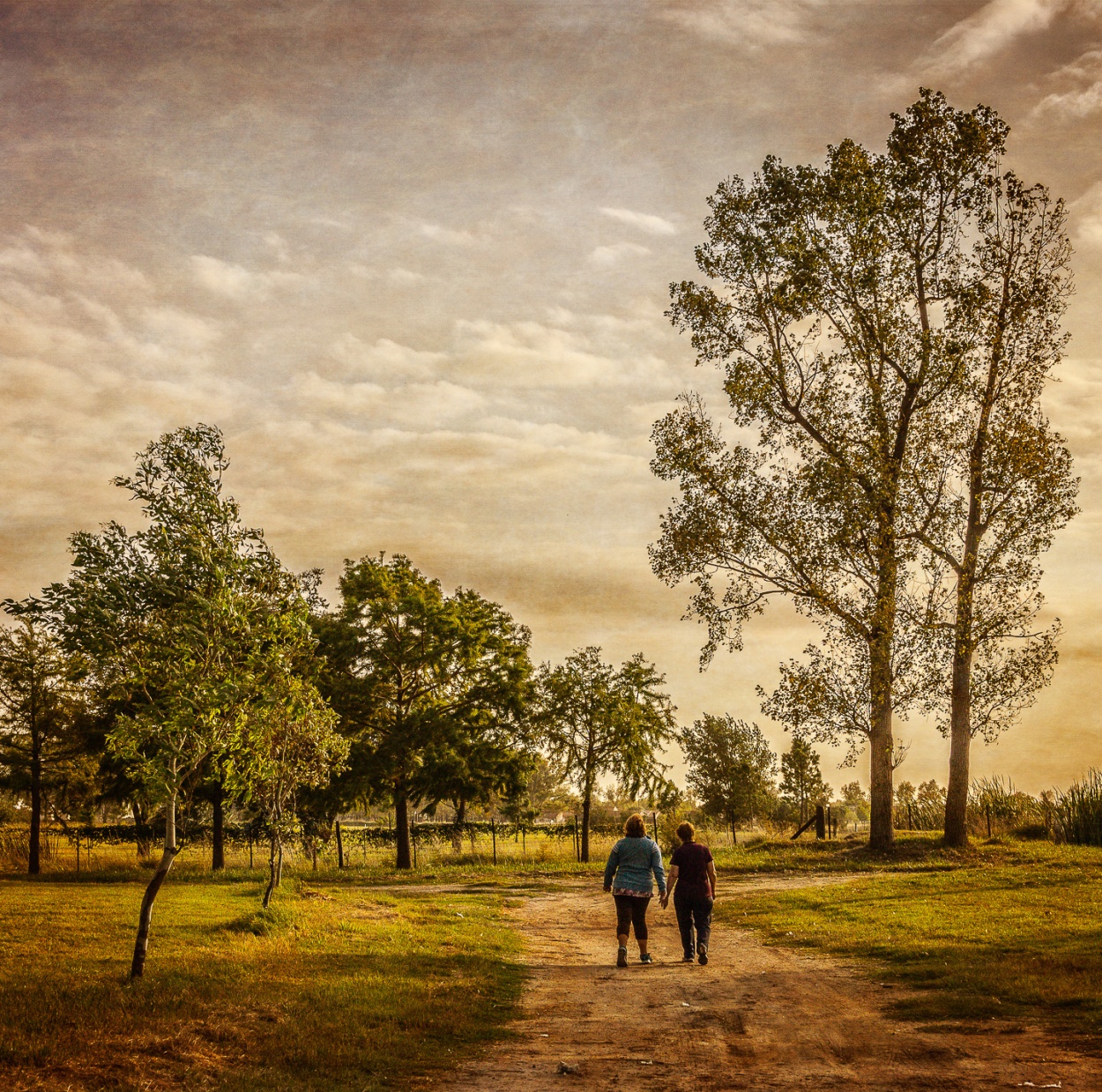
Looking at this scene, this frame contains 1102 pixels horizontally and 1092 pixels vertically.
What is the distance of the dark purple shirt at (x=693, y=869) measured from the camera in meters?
14.4

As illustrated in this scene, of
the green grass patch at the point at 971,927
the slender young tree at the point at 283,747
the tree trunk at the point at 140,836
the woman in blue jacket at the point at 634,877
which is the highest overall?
the slender young tree at the point at 283,747

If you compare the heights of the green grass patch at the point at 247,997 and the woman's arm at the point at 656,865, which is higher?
the woman's arm at the point at 656,865

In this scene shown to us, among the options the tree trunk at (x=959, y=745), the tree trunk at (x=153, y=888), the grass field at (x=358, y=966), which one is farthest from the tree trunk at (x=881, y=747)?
the tree trunk at (x=153, y=888)

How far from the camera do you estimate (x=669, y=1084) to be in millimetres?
7746

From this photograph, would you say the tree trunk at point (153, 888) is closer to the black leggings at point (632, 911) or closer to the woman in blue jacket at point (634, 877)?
the woman in blue jacket at point (634, 877)

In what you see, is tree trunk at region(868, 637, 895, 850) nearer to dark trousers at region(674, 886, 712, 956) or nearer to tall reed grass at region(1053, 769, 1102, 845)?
tall reed grass at region(1053, 769, 1102, 845)

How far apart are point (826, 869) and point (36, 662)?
28.3 meters

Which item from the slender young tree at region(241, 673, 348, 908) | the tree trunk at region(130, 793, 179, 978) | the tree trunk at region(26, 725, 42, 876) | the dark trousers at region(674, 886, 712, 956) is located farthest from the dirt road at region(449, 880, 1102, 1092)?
the tree trunk at region(26, 725, 42, 876)

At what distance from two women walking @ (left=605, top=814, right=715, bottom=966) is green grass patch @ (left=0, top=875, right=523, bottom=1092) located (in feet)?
6.08

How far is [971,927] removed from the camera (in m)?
15.8

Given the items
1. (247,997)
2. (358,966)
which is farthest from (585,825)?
(247,997)

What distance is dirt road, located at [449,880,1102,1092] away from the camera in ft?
25.7

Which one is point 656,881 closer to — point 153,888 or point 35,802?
point 153,888

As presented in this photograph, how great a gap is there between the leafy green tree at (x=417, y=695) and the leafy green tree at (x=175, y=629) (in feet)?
81.0
